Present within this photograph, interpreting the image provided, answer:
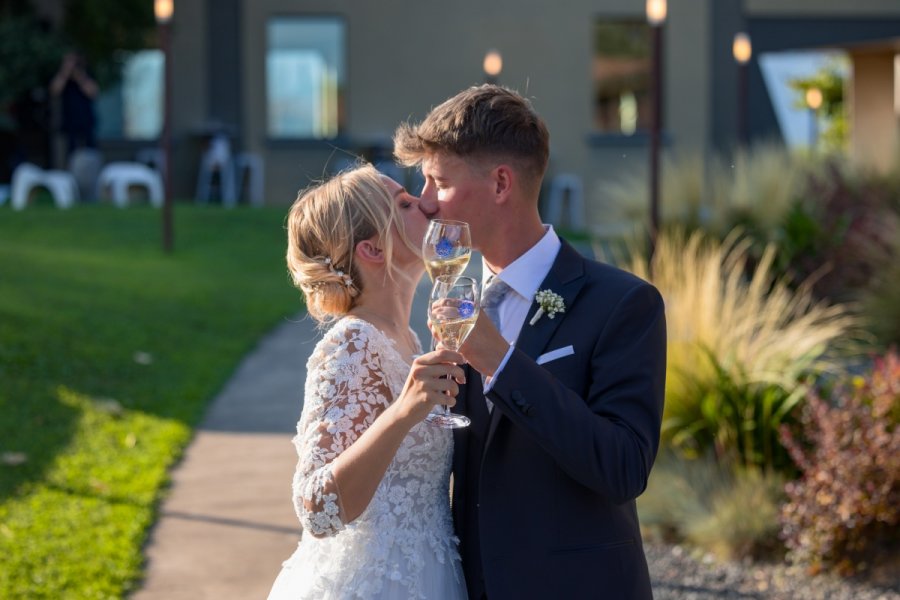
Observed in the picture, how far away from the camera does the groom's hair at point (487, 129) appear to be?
263cm

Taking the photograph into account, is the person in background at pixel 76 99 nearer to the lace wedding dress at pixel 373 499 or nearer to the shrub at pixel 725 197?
the shrub at pixel 725 197

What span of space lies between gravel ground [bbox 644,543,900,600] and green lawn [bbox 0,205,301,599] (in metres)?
2.21

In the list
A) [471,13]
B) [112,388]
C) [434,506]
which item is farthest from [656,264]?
[471,13]

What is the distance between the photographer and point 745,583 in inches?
211

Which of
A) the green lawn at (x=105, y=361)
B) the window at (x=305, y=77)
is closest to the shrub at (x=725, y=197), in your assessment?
the green lawn at (x=105, y=361)

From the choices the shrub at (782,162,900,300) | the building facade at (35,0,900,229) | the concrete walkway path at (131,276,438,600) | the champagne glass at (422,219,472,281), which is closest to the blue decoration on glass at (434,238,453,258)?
the champagne glass at (422,219,472,281)

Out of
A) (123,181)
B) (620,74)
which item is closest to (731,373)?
(123,181)

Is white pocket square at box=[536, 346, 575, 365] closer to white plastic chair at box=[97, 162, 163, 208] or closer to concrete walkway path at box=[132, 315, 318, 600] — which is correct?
concrete walkway path at box=[132, 315, 318, 600]

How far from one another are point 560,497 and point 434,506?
375 millimetres

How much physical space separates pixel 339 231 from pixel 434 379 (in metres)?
0.57

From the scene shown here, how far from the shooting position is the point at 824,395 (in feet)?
20.1

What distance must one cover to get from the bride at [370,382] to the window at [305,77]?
20.4 m

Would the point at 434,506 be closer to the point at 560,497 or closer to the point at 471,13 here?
the point at 560,497

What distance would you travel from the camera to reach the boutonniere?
2.59 meters
